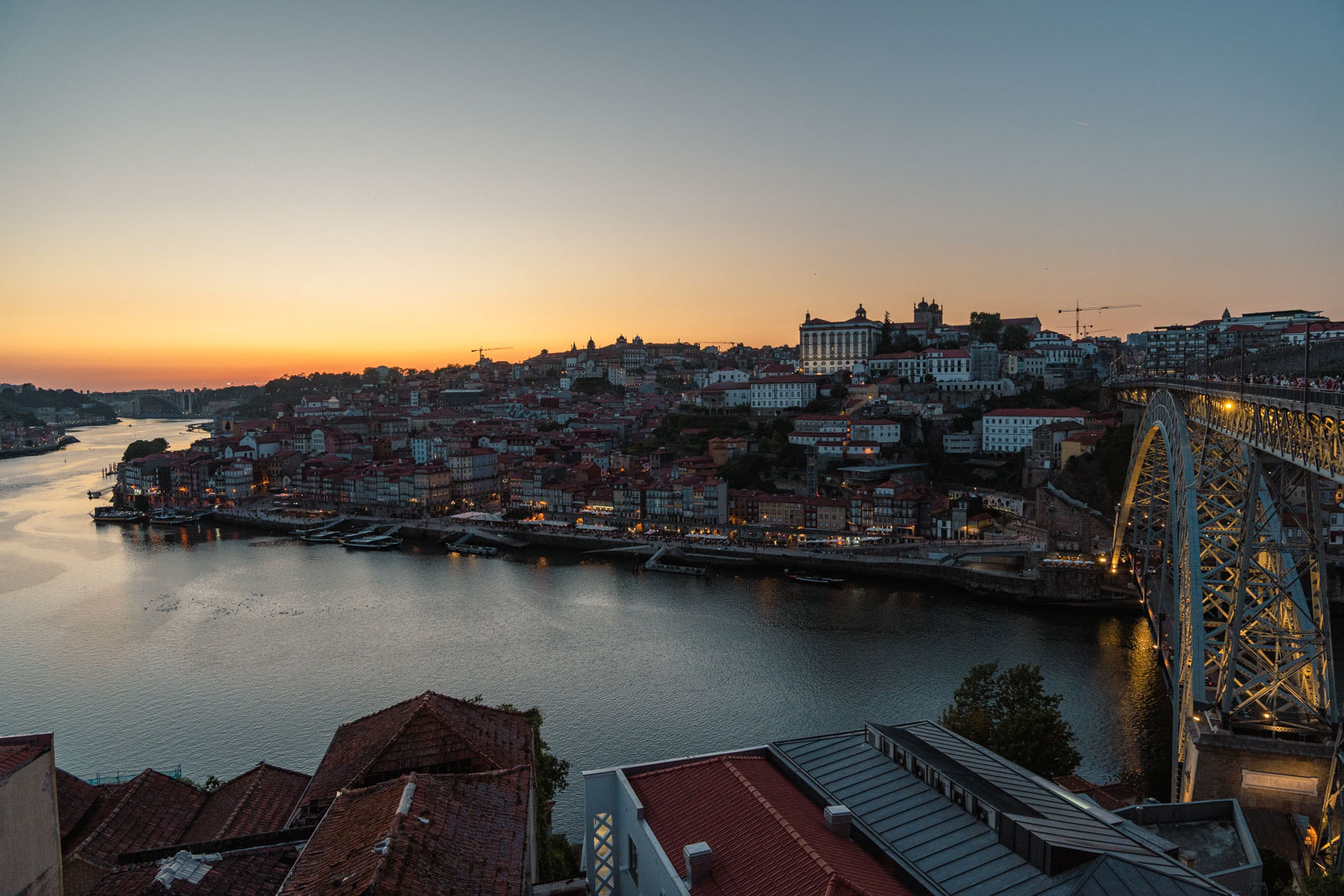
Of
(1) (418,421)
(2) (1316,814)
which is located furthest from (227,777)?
(1) (418,421)

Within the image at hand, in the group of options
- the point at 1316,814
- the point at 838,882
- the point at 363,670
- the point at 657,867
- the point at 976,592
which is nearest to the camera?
the point at 838,882

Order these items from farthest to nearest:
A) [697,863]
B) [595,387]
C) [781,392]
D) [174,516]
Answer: [595,387] → [781,392] → [174,516] → [697,863]

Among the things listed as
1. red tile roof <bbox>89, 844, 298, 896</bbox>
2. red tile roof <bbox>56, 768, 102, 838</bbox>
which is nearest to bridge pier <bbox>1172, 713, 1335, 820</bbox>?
→ red tile roof <bbox>89, 844, 298, 896</bbox>

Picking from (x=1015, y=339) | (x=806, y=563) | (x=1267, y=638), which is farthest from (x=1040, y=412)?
(x=1267, y=638)

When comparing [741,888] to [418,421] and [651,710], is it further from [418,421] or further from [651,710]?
[418,421]

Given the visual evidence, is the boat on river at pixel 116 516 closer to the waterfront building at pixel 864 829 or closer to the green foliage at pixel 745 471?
the green foliage at pixel 745 471

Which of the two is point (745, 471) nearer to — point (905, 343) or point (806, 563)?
point (806, 563)

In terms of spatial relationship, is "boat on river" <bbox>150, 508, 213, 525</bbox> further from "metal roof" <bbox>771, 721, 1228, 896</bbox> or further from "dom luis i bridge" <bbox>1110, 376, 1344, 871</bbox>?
"dom luis i bridge" <bbox>1110, 376, 1344, 871</bbox>
